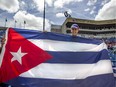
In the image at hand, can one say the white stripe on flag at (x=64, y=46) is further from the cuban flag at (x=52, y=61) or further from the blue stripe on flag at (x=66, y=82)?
the blue stripe on flag at (x=66, y=82)

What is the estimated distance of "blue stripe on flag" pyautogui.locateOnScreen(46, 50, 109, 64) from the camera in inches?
153

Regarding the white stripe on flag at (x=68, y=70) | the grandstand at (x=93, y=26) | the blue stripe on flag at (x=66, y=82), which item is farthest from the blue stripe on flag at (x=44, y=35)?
the grandstand at (x=93, y=26)

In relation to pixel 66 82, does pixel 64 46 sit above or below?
above

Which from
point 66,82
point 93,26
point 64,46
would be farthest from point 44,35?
point 93,26

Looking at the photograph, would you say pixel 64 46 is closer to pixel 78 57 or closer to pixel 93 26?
pixel 78 57

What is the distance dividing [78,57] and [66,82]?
0.61 metres

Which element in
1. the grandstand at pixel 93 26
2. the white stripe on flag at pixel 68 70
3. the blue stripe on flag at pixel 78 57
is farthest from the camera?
the grandstand at pixel 93 26

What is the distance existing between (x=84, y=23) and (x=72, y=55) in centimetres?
6520

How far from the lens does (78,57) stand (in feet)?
13.4

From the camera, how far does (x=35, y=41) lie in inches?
153

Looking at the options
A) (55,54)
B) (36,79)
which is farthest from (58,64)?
(36,79)

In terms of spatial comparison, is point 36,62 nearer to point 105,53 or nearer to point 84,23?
point 105,53

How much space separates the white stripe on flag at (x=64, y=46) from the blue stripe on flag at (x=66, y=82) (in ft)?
1.97

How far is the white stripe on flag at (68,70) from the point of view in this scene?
366cm
